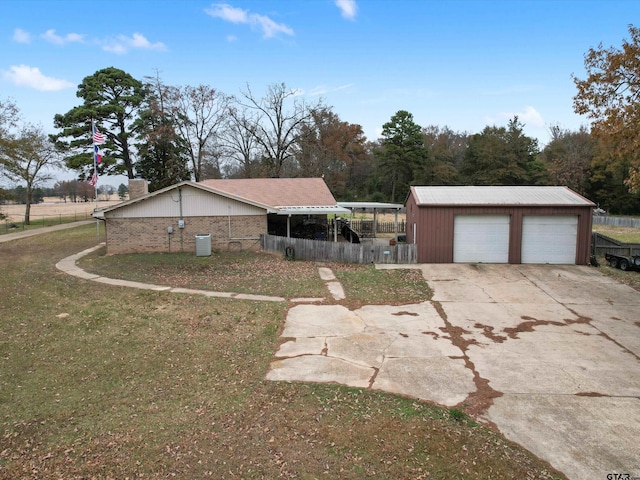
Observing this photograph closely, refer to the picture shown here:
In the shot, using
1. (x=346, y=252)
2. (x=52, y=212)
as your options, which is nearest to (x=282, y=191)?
(x=346, y=252)

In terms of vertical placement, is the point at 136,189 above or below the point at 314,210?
above

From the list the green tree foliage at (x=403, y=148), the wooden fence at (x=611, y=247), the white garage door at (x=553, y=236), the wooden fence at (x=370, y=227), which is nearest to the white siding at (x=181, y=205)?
the wooden fence at (x=370, y=227)

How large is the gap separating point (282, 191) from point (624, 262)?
18549 millimetres

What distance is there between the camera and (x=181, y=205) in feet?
68.1

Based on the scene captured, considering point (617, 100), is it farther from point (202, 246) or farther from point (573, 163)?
point (573, 163)

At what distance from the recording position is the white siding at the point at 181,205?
20.6 metres

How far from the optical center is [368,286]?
14.9m

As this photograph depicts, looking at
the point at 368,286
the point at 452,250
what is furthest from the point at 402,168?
the point at 368,286

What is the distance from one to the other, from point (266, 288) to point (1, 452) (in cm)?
944

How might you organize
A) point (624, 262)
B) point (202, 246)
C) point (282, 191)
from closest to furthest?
point (624, 262) < point (202, 246) < point (282, 191)

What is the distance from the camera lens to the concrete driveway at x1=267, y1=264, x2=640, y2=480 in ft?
19.5

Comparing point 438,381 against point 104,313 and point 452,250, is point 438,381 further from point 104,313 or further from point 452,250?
point 452,250

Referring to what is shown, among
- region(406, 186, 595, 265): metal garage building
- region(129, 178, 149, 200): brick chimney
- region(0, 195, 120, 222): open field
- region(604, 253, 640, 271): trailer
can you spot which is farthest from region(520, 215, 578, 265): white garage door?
region(0, 195, 120, 222): open field

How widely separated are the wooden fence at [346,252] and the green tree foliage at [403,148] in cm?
4518
